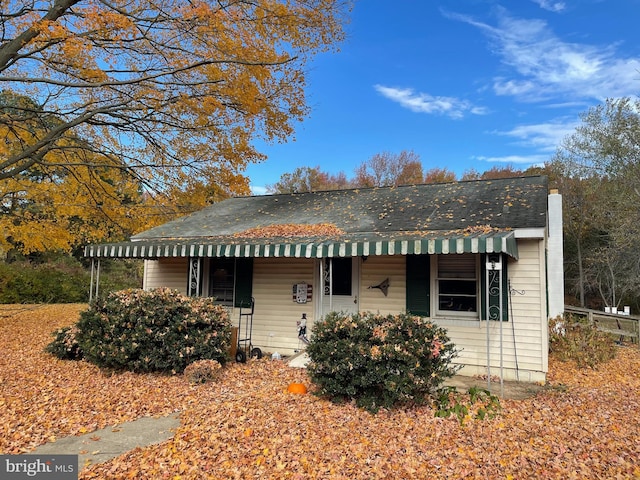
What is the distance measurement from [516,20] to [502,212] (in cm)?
742

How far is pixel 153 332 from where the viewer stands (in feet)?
22.6

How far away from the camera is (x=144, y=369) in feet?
23.0

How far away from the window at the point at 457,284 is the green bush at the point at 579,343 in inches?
127

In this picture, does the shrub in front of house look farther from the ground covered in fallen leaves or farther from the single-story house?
the single-story house

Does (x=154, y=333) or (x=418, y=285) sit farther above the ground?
(x=418, y=285)

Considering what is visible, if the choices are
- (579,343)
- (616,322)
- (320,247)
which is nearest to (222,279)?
(320,247)

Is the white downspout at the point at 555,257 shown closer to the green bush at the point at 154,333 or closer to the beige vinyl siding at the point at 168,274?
the green bush at the point at 154,333

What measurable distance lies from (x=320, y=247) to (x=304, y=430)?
11.8ft

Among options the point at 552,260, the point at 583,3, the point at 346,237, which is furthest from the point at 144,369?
the point at 583,3

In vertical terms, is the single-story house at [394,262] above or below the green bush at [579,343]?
above

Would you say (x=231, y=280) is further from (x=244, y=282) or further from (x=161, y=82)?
(x=161, y=82)

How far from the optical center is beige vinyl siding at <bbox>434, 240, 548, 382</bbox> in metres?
7.30

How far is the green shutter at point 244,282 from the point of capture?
959cm

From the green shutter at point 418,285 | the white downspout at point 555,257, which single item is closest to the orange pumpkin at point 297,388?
the green shutter at point 418,285
